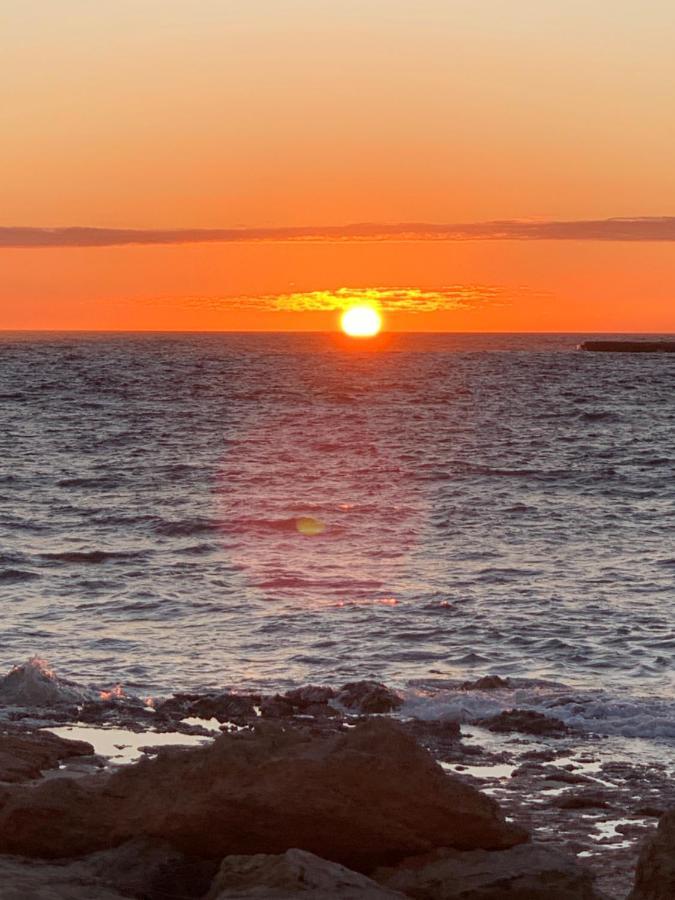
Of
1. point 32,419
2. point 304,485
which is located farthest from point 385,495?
point 32,419

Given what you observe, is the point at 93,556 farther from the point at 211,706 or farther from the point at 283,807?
the point at 283,807

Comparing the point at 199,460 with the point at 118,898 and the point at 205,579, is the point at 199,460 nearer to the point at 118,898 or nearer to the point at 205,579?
the point at 205,579

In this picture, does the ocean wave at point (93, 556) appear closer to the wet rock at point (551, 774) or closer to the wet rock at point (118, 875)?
the wet rock at point (551, 774)

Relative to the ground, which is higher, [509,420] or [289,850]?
[509,420]

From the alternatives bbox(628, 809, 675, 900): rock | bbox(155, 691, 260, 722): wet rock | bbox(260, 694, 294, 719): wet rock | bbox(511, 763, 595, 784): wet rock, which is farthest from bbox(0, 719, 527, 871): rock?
bbox(260, 694, 294, 719): wet rock

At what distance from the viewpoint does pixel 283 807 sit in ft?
31.3

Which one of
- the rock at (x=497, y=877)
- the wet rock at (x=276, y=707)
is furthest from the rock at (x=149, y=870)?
the wet rock at (x=276, y=707)

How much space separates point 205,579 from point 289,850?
1797cm

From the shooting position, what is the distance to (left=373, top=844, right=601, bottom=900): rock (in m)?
8.81

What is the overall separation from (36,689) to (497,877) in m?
9.56

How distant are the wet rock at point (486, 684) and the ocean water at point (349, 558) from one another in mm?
233

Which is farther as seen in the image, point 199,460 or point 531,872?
point 199,460

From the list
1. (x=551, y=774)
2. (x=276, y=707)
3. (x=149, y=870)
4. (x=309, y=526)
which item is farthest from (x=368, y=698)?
(x=309, y=526)

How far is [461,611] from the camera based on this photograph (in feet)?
76.8
